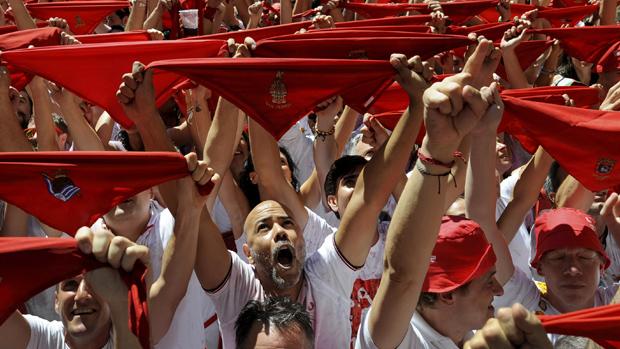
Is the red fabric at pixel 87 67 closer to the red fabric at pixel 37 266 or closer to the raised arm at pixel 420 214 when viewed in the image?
the red fabric at pixel 37 266

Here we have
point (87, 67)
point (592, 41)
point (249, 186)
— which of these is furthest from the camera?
point (592, 41)

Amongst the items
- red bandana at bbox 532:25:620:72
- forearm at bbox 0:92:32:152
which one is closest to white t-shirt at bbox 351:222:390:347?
forearm at bbox 0:92:32:152

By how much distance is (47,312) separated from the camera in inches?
170

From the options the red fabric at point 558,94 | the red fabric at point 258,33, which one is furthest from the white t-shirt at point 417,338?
the red fabric at point 258,33

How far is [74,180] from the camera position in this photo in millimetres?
3443

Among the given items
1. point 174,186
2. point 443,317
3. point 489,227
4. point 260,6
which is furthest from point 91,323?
point 260,6

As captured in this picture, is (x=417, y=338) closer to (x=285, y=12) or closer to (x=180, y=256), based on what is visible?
(x=180, y=256)

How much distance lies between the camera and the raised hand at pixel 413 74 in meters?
3.34

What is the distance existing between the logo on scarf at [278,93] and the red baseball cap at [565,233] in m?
1.21

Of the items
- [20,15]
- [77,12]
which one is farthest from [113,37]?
[77,12]

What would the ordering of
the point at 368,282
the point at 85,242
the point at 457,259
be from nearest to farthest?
the point at 85,242
the point at 457,259
the point at 368,282

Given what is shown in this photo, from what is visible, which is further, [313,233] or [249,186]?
[249,186]

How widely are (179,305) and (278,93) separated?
3.25 feet

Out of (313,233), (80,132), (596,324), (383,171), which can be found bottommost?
(313,233)
